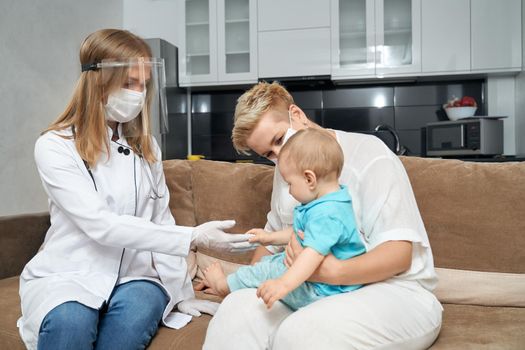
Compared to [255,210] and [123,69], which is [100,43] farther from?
[255,210]

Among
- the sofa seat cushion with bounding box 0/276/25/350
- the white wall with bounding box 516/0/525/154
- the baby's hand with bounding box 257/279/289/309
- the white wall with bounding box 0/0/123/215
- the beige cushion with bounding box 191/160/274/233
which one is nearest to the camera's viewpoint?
the baby's hand with bounding box 257/279/289/309

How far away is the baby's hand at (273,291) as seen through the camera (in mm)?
1061

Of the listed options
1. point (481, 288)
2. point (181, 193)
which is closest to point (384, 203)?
point (481, 288)

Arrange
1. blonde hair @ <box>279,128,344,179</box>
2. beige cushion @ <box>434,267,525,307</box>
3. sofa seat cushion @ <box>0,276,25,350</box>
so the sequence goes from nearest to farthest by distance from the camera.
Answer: blonde hair @ <box>279,128,344,179</box>
sofa seat cushion @ <box>0,276,25,350</box>
beige cushion @ <box>434,267,525,307</box>

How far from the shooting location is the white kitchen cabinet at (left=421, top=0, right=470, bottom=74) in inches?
141

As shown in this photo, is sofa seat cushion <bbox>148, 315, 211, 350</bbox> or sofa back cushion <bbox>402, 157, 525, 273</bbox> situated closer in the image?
sofa seat cushion <bbox>148, 315, 211, 350</bbox>

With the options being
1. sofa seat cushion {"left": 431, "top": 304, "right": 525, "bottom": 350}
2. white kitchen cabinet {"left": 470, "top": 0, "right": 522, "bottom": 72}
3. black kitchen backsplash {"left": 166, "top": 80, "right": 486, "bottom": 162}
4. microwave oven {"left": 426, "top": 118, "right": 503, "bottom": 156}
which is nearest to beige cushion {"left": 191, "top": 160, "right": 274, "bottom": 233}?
sofa seat cushion {"left": 431, "top": 304, "right": 525, "bottom": 350}

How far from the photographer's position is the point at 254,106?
1.44m

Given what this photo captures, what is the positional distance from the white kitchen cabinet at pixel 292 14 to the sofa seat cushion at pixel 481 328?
271cm

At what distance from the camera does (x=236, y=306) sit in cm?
120

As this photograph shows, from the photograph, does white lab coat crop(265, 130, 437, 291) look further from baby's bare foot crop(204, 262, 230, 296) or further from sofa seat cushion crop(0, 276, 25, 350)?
sofa seat cushion crop(0, 276, 25, 350)

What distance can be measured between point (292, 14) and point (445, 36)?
1136 millimetres

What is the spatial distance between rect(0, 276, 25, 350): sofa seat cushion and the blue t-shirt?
888mm

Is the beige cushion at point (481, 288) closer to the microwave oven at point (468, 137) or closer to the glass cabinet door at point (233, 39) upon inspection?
the microwave oven at point (468, 137)
